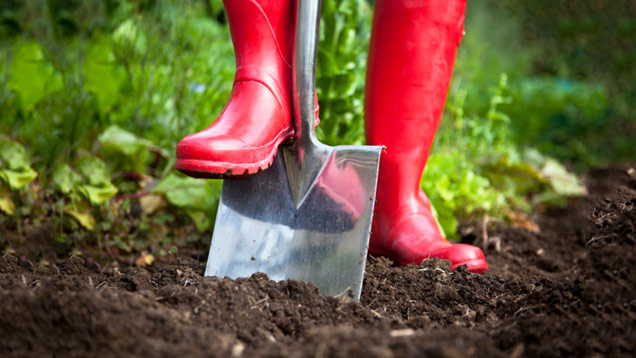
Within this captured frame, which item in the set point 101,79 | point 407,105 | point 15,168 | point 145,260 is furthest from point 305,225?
point 101,79

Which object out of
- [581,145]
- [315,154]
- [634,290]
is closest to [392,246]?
[315,154]

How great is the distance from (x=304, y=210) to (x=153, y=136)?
136 centimetres

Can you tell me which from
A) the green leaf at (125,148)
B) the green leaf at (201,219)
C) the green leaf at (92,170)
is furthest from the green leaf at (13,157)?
the green leaf at (201,219)

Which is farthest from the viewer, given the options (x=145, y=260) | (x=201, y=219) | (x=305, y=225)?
(x=201, y=219)

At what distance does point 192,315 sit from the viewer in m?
1.04

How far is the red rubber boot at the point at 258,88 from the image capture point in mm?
Answer: 1341

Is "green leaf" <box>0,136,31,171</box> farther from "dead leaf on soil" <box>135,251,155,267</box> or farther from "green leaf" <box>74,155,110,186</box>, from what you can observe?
→ "dead leaf on soil" <box>135,251,155,267</box>

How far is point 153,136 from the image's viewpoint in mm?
2527

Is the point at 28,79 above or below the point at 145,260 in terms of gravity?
above

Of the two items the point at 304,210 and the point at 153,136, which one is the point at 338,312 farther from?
the point at 153,136

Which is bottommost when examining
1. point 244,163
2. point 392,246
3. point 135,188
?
point 135,188

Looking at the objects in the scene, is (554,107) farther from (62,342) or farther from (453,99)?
(62,342)

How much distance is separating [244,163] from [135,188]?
39.5 inches

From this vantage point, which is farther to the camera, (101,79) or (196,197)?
(101,79)
